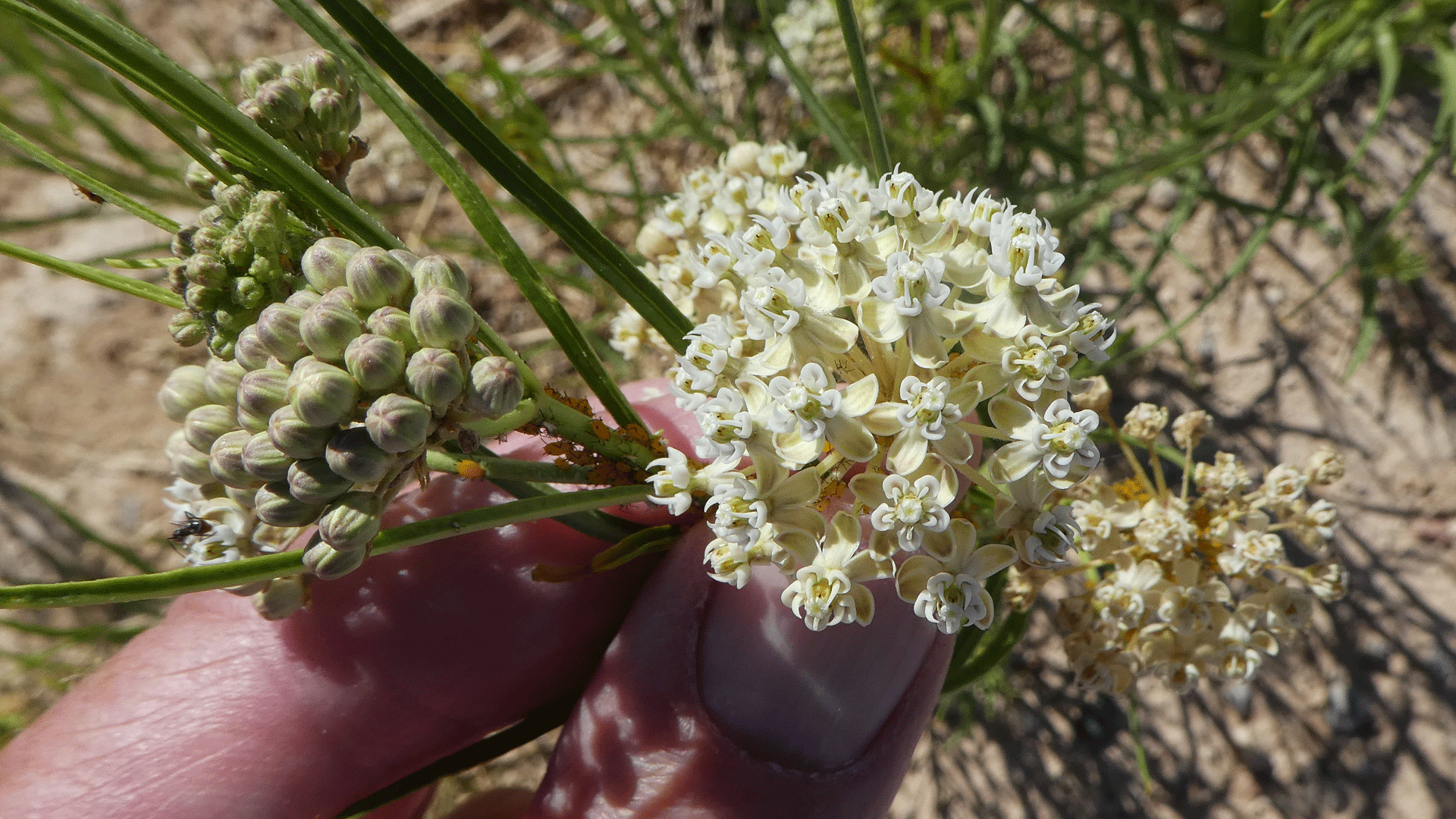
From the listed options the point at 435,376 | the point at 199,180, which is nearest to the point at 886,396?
the point at 435,376

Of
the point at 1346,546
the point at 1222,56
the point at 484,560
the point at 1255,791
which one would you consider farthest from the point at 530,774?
the point at 1222,56

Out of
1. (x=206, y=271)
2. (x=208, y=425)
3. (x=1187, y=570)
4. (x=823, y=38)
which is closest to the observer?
(x=206, y=271)

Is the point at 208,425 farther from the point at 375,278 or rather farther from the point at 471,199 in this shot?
the point at 471,199

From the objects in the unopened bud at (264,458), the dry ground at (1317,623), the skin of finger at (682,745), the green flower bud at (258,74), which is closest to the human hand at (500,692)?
the skin of finger at (682,745)

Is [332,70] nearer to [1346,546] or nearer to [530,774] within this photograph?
[530,774]

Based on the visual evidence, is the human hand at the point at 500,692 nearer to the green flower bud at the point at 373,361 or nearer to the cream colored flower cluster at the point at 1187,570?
the cream colored flower cluster at the point at 1187,570

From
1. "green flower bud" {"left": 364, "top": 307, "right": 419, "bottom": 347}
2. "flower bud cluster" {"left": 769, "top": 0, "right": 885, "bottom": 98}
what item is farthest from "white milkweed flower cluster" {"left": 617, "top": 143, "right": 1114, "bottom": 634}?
"flower bud cluster" {"left": 769, "top": 0, "right": 885, "bottom": 98}

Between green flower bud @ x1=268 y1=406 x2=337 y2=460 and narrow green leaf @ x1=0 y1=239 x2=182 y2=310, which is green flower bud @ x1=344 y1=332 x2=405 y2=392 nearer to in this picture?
green flower bud @ x1=268 y1=406 x2=337 y2=460
